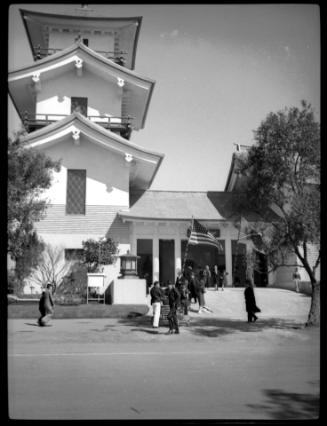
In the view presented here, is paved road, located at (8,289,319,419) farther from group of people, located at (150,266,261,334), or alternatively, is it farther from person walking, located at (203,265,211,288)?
person walking, located at (203,265,211,288)

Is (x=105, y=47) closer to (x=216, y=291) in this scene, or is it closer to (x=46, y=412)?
(x=216, y=291)

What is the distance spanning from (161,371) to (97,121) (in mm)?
17133

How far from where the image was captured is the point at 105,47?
979 inches

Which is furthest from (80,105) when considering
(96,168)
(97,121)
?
(96,168)

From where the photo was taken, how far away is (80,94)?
22.9m

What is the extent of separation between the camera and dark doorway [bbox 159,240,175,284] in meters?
21.8

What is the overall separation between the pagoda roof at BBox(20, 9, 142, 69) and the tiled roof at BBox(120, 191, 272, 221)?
29.3 ft

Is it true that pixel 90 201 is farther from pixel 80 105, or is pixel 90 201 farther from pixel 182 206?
pixel 80 105

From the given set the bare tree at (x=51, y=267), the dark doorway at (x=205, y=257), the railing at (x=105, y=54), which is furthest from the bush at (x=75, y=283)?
the railing at (x=105, y=54)

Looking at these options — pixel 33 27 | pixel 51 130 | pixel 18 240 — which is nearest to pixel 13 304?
pixel 18 240

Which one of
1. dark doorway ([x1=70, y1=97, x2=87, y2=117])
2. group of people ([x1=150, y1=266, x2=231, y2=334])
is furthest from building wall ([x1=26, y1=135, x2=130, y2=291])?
group of people ([x1=150, y1=266, x2=231, y2=334])

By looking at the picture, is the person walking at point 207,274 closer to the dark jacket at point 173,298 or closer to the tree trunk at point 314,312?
the dark jacket at point 173,298

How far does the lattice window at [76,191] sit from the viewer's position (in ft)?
66.2

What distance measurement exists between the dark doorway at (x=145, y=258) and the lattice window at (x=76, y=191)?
10.7 ft
